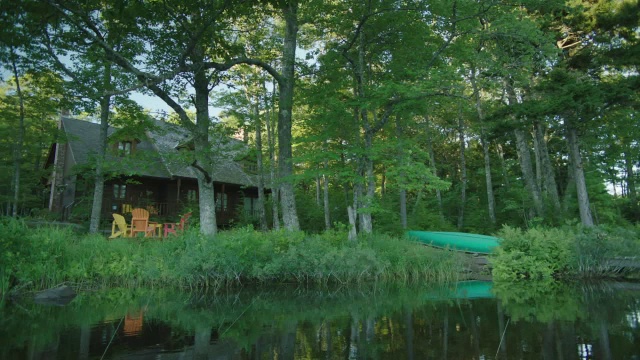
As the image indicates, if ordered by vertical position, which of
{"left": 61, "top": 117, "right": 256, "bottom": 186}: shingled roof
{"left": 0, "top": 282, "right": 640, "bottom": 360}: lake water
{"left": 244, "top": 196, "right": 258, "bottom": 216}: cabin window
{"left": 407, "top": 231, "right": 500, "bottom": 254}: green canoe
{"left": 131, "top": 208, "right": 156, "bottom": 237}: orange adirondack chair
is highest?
{"left": 61, "top": 117, "right": 256, "bottom": 186}: shingled roof

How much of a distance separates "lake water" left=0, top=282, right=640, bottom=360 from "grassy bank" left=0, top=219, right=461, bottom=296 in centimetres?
66

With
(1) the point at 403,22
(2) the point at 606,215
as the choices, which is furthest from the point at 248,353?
(2) the point at 606,215

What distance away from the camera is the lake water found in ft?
14.9

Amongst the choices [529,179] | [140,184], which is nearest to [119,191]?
[140,184]

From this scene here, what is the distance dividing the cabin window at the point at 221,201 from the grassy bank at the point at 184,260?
13511 millimetres

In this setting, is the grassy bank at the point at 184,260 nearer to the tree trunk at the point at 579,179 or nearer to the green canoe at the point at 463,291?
the green canoe at the point at 463,291

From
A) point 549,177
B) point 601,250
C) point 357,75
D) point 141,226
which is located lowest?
point 601,250

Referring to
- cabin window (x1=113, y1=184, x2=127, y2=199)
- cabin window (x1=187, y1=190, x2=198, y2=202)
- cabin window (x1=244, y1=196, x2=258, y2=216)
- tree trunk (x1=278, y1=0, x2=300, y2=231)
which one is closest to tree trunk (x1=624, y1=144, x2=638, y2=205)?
tree trunk (x1=278, y1=0, x2=300, y2=231)

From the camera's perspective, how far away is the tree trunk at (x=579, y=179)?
1478 cm

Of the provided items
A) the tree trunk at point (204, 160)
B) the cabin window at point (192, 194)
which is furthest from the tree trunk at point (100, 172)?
the cabin window at point (192, 194)

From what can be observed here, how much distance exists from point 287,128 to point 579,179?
11.0m

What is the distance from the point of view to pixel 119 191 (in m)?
22.3

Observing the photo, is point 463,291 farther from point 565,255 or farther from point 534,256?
point 565,255

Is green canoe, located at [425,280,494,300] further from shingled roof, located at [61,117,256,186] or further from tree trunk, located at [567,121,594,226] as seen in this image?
shingled roof, located at [61,117,256,186]
